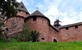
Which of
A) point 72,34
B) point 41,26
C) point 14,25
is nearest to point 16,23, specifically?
point 14,25

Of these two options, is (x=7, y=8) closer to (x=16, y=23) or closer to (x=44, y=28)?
(x=44, y=28)

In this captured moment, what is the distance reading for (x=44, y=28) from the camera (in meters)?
42.0

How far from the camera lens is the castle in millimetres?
41719

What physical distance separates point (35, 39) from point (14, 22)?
11.4 meters

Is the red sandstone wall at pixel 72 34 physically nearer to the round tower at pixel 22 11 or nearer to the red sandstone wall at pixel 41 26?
the red sandstone wall at pixel 41 26

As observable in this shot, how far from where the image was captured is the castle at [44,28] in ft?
137

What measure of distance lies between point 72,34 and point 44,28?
806 cm

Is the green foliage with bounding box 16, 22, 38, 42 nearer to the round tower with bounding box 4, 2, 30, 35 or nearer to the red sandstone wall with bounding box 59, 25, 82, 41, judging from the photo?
the round tower with bounding box 4, 2, 30, 35

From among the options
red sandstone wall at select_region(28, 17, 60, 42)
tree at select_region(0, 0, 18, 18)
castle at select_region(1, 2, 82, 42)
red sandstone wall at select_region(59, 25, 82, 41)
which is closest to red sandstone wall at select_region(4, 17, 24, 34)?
castle at select_region(1, 2, 82, 42)

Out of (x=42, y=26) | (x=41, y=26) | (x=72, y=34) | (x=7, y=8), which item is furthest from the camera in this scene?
(x=72, y=34)

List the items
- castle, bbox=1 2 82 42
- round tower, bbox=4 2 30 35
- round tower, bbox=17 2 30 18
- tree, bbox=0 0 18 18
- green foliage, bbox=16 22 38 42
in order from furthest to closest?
round tower, bbox=17 2 30 18
round tower, bbox=4 2 30 35
castle, bbox=1 2 82 42
green foliage, bbox=16 22 38 42
tree, bbox=0 0 18 18

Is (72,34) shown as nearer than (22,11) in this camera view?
Yes

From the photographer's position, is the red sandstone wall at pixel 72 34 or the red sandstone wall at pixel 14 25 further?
the red sandstone wall at pixel 72 34

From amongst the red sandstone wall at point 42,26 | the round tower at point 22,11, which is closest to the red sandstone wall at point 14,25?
the round tower at point 22,11
